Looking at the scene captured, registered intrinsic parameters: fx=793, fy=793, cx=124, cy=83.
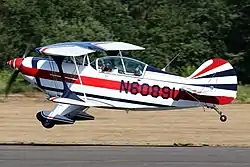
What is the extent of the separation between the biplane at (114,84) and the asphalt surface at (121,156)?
9.44 feet

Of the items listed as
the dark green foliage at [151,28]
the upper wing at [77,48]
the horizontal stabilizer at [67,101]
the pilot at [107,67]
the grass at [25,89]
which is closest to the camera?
the horizontal stabilizer at [67,101]

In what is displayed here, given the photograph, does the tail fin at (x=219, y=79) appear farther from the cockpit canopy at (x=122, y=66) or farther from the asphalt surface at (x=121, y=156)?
the asphalt surface at (x=121, y=156)

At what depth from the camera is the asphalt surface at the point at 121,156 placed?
15501mm

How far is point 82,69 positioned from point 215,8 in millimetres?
23326

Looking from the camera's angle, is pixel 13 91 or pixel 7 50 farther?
pixel 7 50

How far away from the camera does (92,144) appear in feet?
70.2

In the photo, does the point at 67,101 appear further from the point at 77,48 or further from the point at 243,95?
the point at 243,95

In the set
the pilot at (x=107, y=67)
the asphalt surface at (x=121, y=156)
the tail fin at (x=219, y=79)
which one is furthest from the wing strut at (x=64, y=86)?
the tail fin at (x=219, y=79)

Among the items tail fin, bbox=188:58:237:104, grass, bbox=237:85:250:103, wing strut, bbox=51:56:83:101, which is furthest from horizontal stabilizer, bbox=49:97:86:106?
grass, bbox=237:85:250:103

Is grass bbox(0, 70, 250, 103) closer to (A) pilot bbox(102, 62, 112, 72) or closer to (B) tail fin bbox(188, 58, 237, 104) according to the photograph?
(B) tail fin bbox(188, 58, 237, 104)

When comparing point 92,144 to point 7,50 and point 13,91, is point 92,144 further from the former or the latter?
point 7,50

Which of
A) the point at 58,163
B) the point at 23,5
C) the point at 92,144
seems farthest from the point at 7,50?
the point at 58,163

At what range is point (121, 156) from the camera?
56.6 feet

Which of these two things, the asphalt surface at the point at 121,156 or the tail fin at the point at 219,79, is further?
the tail fin at the point at 219,79
